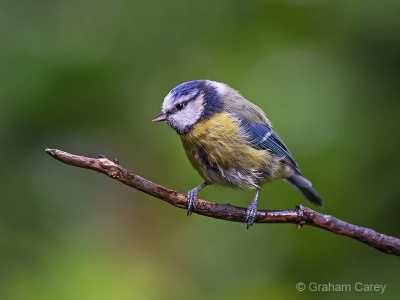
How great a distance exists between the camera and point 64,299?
2.82 m

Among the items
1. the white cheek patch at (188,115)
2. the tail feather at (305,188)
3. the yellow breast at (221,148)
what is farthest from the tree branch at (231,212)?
the tail feather at (305,188)

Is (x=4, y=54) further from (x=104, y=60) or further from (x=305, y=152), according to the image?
(x=305, y=152)

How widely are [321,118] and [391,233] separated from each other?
764 mm

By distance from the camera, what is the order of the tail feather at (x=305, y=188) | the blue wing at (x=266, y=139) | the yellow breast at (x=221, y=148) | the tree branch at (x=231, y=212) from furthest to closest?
the tail feather at (x=305, y=188), the blue wing at (x=266, y=139), the yellow breast at (x=221, y=148), the tree branch at (x=231, y=212)

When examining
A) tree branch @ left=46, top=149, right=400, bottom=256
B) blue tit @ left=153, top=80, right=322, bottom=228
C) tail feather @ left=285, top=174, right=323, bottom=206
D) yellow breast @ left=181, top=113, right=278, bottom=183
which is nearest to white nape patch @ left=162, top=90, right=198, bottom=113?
blue tit @ left=153, top=80, right=322, bottom=228

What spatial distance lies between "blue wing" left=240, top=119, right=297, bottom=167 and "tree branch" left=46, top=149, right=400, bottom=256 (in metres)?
0.61

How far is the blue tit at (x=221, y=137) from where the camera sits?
2.73 m

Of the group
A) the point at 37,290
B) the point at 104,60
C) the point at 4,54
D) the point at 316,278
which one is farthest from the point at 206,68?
the point at 37,290

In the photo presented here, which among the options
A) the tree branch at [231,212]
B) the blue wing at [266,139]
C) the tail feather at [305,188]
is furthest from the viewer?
the tail feather at [305,188]

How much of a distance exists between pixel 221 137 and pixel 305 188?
68cm

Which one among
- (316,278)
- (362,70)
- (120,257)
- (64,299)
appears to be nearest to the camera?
(64,299)

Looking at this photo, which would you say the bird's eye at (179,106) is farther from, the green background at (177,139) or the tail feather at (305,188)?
the tail feather at (305,188)

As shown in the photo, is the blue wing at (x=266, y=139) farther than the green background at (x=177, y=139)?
Result: No

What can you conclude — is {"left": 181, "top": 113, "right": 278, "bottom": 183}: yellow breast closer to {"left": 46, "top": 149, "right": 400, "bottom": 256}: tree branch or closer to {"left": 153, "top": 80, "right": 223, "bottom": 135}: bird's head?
{"left": 153, "top": 80, "right": 223, "bottom": 135}: bird's head
